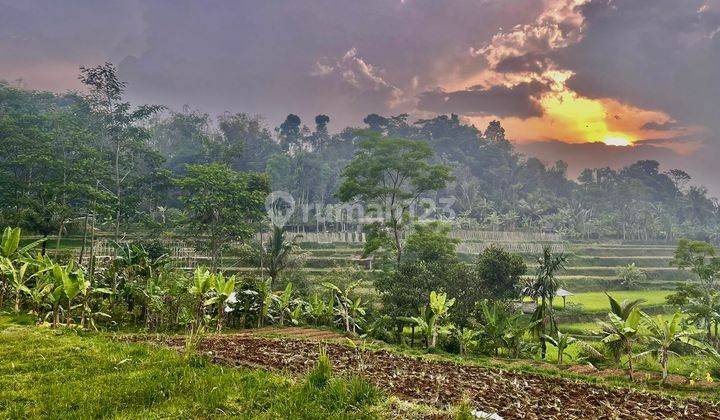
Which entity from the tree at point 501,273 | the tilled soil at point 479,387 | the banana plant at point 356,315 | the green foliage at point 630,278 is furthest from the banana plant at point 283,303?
the green foliage at point 630,278

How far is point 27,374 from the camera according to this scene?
486cm

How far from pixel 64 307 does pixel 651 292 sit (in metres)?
48.0

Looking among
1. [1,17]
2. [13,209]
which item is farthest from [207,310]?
[1,17]

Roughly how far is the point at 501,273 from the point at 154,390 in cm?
1986

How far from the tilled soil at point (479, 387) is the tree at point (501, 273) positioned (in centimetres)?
1486

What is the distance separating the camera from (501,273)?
70.7 ft

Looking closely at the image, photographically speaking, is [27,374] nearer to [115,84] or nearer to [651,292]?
[115,84]

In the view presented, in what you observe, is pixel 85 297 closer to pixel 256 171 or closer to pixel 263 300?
pixel 263 300

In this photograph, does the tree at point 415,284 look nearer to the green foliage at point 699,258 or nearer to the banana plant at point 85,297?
the banana plant at point 85,297

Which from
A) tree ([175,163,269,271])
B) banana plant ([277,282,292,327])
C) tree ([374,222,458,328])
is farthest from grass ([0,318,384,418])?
tree ([175,163,269,271])

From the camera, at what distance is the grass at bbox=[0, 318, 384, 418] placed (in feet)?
13.3

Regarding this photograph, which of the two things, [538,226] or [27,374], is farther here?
[538,226]

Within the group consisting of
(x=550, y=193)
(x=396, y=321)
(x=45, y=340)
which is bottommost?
(x=396, y=321)

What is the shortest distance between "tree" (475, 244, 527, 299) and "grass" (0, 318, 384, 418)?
18.2 meters
